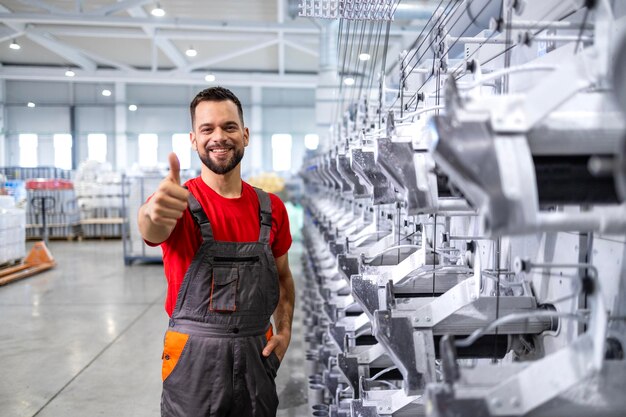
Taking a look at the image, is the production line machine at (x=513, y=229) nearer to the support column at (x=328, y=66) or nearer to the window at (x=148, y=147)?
the support column at (x=328, y=66)

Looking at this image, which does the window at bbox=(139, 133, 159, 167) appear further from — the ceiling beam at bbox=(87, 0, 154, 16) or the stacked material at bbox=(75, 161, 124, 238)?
the ceiling beam at bbox=(87, 0, 154, 16)

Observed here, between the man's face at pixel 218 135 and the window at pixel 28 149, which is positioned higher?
the window at pixel 28 149

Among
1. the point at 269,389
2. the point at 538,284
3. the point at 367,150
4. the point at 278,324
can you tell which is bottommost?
the point at 269,389

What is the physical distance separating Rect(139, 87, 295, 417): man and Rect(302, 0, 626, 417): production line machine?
0.35 m

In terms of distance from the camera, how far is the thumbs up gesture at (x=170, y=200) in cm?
137

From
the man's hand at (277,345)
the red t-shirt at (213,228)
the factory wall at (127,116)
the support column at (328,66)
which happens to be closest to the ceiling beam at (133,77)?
the factory wall at (127,116)

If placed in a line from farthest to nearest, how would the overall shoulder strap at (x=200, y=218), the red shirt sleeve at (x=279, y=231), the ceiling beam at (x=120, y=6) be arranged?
the ceiling beam at (x=120, y=6) < the red shirt sleeve at (x=279, y=231) < the overall shoulder strap at (x=200, y=218)

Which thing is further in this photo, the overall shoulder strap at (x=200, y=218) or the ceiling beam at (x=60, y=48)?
the ceiling beam at (x=60, y=48)

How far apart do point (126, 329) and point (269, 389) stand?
383 cm

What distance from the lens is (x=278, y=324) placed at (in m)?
2.03

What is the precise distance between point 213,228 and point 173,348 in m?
0.40

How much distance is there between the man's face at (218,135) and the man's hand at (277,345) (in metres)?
0.59

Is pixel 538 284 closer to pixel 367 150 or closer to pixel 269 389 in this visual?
pixel 367 150

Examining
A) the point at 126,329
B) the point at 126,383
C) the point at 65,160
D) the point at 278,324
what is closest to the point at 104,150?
the point at 65,160
